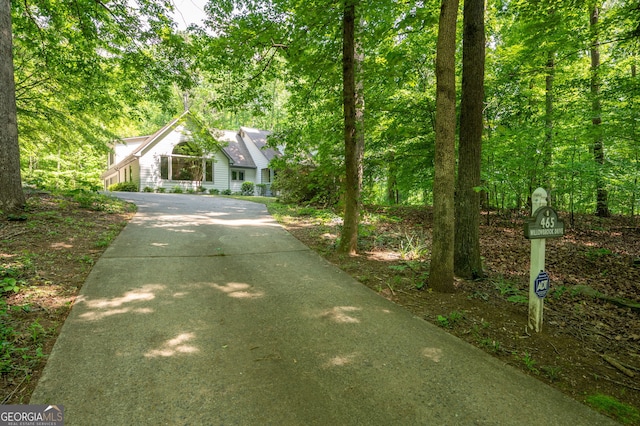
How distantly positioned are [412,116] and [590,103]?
458cm

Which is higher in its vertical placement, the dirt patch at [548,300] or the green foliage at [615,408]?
the dirt patch at [548,300]

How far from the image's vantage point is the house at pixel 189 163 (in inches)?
912

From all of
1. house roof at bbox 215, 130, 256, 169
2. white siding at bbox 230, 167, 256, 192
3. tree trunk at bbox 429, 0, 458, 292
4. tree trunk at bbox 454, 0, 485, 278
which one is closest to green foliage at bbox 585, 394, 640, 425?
tree trunk at bbox 429, 0, 458, 292

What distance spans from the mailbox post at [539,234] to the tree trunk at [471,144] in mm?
1494

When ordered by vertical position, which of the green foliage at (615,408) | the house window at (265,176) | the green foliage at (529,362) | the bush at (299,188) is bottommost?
the green foliage at (615,408)

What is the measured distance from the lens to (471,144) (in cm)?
493

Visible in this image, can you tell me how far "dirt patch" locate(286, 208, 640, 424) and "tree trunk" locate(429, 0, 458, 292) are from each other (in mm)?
657

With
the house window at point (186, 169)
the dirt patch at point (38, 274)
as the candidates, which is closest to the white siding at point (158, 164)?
the house window at point (186, 169)

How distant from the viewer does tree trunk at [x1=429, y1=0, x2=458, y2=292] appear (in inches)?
166

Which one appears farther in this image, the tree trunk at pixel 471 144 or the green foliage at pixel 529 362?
the tree trunk at pixel 471 144

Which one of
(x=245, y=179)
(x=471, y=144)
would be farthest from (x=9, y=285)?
(x=245, y=179)

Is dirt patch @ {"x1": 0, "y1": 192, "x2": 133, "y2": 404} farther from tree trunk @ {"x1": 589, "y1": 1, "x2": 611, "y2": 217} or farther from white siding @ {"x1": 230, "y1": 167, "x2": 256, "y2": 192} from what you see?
white siding @ {"x1": 230, "y1": 167, "x2": 256, "y2": 192}

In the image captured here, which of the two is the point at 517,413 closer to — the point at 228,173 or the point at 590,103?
the point at 590,103

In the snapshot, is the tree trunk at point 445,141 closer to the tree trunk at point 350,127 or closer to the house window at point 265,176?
the tree trunk at point 350,127
